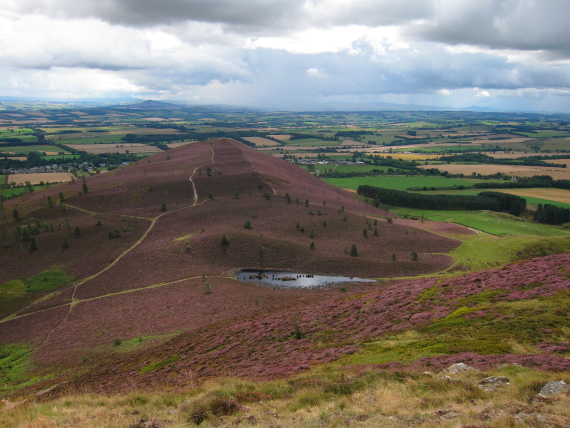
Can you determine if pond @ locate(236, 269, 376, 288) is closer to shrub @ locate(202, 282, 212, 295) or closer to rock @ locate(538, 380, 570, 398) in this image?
shrub @ locate(202, 282, 212, 295)

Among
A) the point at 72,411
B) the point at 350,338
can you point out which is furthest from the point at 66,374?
the point at 350,338

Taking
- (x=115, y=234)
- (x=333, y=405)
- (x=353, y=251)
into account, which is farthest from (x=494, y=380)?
(x=115, y=234)

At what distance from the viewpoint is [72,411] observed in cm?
2448

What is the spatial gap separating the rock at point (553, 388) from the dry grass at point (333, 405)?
15.6 inches

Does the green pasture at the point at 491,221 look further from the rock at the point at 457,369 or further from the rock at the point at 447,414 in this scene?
the rock at the point at 447,414

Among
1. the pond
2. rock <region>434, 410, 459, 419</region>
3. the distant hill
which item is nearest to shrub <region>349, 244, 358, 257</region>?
the distant hill

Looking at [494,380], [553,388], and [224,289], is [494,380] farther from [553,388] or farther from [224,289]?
[224,289]

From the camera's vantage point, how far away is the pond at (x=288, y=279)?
7812 cm

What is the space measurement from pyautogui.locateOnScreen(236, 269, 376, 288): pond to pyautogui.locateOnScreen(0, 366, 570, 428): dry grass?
50194 millimetres

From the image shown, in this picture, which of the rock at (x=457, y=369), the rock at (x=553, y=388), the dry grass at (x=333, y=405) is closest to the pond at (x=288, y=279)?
the dry grass at (x=333, y=405)

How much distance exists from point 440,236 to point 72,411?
329 ft

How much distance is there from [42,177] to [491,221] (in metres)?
203

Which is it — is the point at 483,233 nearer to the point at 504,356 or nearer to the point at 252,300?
the point at 252,300

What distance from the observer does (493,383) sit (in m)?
23.3
